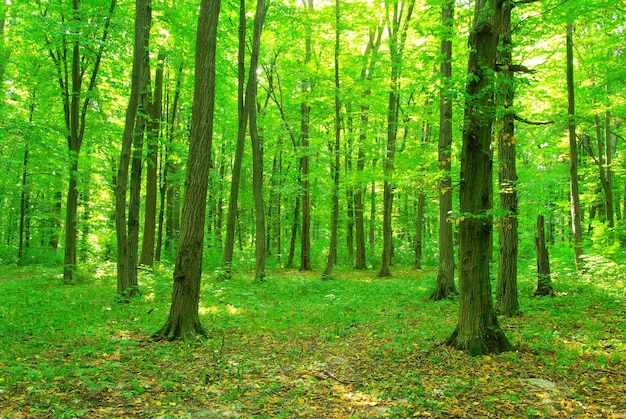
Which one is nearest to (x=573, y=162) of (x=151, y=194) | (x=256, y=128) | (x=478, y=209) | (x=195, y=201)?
(x=478, y=209)

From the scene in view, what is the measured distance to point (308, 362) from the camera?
19.4 feet

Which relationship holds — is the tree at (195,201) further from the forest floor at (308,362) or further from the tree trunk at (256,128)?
the tree trunk at (256,128)

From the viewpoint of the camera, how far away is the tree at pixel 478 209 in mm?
5746

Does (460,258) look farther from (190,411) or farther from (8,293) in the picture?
(8,293)

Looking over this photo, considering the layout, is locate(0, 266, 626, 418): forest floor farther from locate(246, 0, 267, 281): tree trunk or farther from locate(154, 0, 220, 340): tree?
locate(246, 0, 267, 281): tree trunk

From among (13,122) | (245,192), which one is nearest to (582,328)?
(13,122)

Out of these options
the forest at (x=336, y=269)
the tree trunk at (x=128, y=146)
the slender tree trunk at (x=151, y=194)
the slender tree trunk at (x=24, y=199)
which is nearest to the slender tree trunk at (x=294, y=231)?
the forest at (x=336, y=269)

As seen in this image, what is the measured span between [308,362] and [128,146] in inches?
277

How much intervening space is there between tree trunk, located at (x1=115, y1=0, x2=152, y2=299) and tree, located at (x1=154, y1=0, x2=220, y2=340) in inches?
132

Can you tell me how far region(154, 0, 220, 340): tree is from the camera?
6.84 meters

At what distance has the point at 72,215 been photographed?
1252cm

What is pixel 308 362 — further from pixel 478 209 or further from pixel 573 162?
pixel 573 162

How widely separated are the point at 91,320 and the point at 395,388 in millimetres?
6331

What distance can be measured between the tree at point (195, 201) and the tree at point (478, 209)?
4410mm
